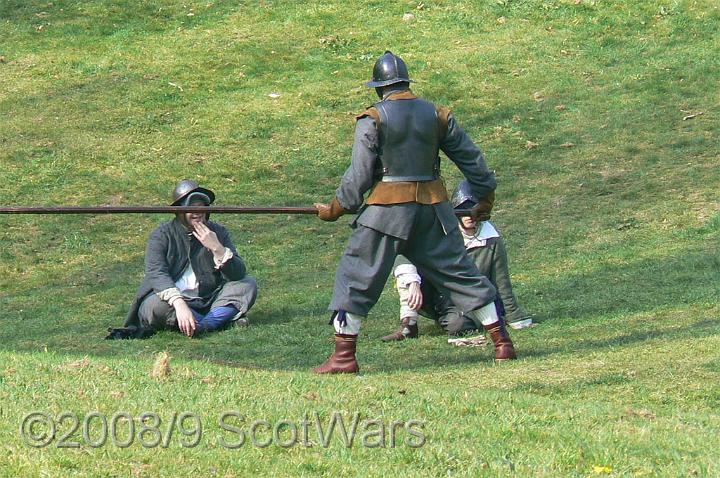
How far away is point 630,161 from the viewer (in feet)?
53.5

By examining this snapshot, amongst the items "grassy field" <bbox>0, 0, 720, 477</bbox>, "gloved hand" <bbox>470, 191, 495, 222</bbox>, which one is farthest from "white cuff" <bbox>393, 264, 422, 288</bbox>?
"gloved hand" <bbox>470, 191, 495, 222</bbox>

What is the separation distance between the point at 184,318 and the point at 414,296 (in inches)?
73.5

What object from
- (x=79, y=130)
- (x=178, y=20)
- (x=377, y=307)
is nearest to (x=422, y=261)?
(x=377, y=307)

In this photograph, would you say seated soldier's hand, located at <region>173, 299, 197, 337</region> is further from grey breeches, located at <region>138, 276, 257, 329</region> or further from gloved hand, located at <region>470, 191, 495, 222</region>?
gloved hand, located at <region>470, 191, 495, 222</region>

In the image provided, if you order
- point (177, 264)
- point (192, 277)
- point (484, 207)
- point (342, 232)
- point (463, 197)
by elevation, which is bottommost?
point (342, 232)

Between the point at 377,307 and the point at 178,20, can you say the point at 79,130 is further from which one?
the point at 377,307

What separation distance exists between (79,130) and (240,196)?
3.57m

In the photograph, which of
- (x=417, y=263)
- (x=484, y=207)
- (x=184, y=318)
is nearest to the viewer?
(x=417, y=263)

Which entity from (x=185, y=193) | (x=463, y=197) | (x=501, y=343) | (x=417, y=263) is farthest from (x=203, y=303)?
(x=501, y=343)

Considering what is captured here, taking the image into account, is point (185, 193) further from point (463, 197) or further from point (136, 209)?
point (463, 197)

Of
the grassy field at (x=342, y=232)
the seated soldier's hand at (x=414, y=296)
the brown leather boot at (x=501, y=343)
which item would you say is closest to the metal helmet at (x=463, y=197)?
the seated soldier's hand at (x=414, y=296)

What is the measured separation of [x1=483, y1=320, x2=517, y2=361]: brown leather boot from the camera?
26.7 feet

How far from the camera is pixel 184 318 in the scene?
980 cm

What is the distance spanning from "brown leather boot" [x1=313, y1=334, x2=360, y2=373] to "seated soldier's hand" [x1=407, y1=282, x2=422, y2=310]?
1.61 m
